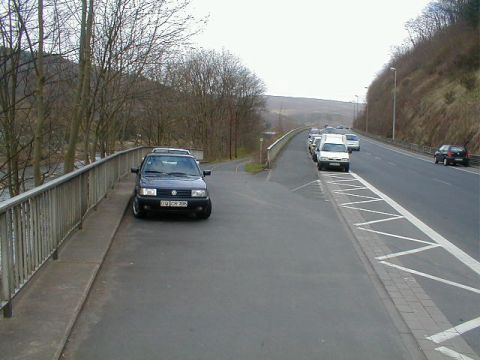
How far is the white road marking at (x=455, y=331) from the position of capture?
5.44 meters

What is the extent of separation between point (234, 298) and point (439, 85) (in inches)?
2697

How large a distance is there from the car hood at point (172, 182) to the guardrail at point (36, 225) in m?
1.51

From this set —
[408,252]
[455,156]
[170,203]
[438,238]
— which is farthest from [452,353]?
[455,156]

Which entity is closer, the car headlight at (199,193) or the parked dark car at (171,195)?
the parked dark car at (171,195)

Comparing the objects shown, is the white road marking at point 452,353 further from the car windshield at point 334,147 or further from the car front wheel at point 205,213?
the car windshield at point 334,147

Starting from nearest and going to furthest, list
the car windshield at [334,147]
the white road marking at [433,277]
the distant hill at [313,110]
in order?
the white road marking at [433,277]
the car windshield at [334,147]
the distant hill at [313,110]

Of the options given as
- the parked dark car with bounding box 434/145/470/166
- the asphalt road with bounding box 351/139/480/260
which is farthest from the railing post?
the parked dark car with bounding box 434/145/470/166

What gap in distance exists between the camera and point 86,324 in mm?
5426

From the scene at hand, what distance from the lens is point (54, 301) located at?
18.9 feet

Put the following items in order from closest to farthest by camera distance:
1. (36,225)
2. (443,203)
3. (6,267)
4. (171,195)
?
1. (6,267)
2. (36,225)
3. (171,195)
4. (443,203)

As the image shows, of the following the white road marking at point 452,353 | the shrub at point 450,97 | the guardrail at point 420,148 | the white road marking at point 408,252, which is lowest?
the guardrail at point 420,148

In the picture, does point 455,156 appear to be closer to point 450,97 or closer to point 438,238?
point 450,97

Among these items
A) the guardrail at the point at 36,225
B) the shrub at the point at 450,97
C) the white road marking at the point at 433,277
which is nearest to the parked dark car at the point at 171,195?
the guardrail at the point at 36,225

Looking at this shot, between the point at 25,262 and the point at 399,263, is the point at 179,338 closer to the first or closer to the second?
the point at 25,262
